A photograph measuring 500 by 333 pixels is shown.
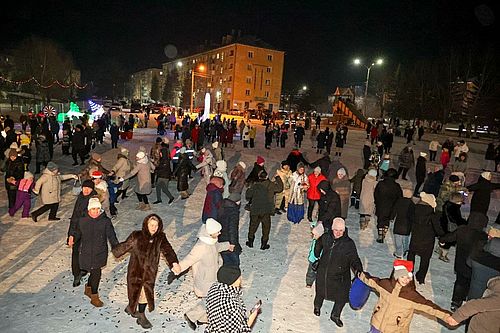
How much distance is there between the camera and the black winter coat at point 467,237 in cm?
542

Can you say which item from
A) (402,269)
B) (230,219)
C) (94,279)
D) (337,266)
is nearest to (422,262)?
(337,266)

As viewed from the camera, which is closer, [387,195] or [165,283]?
[165,283]

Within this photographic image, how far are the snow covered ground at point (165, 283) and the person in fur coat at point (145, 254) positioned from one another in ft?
2.05

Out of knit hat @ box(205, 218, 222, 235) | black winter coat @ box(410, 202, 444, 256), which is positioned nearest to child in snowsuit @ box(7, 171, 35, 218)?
knit hat @ box(205, 218, 222, 235)

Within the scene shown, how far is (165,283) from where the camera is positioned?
598cm

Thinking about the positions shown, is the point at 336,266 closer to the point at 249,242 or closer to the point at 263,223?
the point at 263,223

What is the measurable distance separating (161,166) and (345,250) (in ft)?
20.9

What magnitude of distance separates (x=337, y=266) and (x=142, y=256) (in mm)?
2434

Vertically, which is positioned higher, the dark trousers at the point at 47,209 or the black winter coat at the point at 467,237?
the black winter coat at the point at 467,237

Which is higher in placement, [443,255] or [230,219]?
[230,219]

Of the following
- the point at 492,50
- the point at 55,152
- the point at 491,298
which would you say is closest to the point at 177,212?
the point at 491,298

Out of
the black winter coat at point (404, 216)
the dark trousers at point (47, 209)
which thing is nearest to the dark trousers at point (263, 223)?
the black winter coat at point (404, 216)

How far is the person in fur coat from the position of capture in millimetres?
4398

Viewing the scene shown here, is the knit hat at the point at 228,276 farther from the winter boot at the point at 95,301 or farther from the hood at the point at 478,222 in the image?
the hood at the point at 478,222
